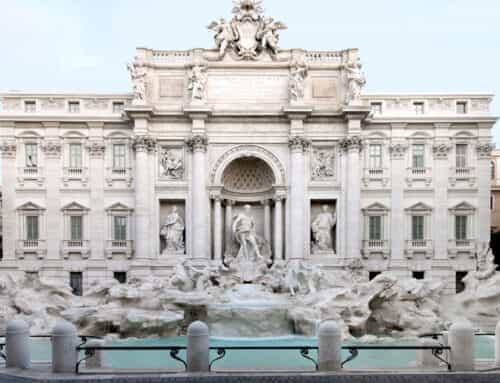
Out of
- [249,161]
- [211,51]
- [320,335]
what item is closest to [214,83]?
[211,51]

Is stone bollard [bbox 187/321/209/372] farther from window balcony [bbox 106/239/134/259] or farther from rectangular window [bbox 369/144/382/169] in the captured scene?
rectangular window [bbox 369/144/382/169]

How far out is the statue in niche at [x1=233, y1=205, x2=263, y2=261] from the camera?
84.9 feet

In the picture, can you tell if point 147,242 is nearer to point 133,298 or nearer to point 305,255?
point 133,298

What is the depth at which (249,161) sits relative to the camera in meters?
27.7

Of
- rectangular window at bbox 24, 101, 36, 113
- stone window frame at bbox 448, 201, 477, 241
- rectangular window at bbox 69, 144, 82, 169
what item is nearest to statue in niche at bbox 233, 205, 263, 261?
rectangular window at bbox 69, 144, 82, 169

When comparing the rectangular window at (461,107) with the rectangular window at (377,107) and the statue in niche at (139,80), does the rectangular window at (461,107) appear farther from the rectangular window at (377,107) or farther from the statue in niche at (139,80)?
the statue in niche at (139,80)

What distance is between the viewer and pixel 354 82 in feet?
86.4

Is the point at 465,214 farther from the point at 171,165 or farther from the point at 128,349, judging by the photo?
the point at 128,349

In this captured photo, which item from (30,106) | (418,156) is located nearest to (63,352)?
(30,106)

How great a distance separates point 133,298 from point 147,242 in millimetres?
6034

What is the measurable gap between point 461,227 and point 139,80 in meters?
17.6

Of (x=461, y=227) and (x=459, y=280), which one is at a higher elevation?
(x=461, y=227)

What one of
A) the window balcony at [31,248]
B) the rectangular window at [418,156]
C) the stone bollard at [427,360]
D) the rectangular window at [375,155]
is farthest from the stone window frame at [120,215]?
the stone bollard at [427,360]

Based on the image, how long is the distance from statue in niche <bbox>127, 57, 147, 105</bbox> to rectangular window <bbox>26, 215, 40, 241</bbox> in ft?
25.5
